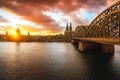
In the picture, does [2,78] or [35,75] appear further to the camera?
[35,75]

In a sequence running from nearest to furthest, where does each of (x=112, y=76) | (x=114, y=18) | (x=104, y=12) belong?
1. (x=112, y=76)
2. (x=114, y=18)
3. (x=104, y=12)


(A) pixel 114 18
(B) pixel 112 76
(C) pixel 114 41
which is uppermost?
(A) pixel 114 18

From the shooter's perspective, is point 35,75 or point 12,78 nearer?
point 12,78

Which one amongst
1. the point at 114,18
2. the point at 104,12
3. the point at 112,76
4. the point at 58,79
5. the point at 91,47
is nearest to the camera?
the point at 58,79

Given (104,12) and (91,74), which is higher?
(104,12)

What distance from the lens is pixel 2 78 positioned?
36.9m

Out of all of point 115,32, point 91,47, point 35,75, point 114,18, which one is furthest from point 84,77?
point 91,47

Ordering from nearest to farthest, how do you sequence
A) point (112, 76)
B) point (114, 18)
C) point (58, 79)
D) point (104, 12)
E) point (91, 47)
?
point (58, 79)
point (112, 76)
point (114, 18)
point (104, 12)
point (91, 47)

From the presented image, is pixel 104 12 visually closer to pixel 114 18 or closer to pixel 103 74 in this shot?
pixel 114 18

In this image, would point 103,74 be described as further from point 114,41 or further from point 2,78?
point 2,78

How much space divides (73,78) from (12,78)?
41.7ft

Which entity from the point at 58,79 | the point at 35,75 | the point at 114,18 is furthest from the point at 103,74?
the point at 114,18

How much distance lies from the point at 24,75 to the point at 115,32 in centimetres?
4691

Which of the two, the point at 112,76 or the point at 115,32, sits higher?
the point at 115,32
